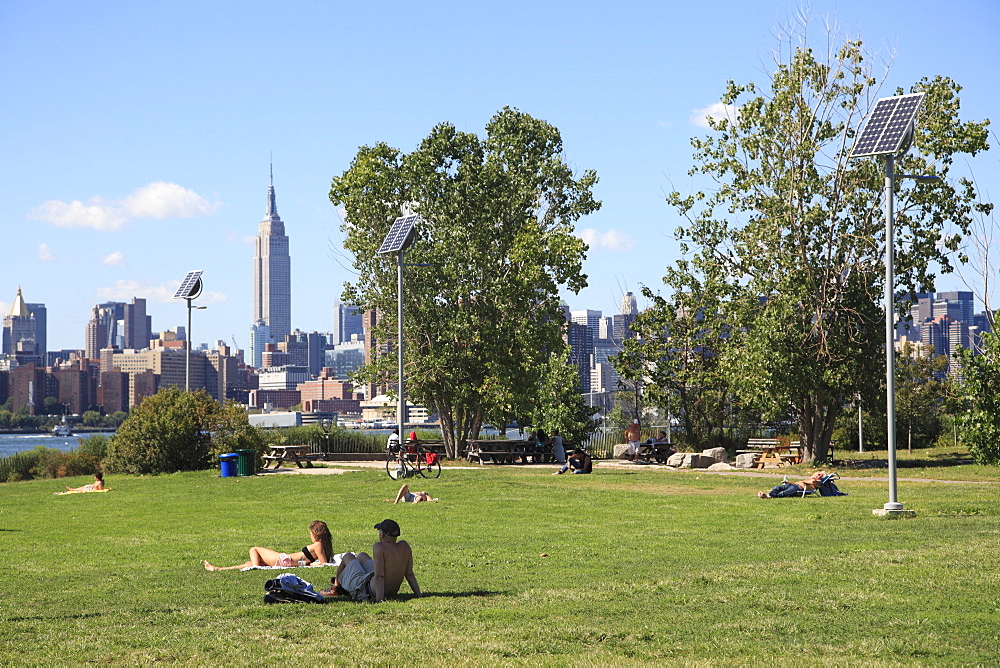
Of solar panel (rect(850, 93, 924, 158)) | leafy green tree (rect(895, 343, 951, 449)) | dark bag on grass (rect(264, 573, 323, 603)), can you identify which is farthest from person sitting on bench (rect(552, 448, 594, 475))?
dark bag on grass (rect(264, 573, 323, 603))

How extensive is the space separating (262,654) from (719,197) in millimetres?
29494

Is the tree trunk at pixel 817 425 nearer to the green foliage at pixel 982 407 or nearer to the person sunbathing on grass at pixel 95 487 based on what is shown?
the green foliage at pixel 982 407

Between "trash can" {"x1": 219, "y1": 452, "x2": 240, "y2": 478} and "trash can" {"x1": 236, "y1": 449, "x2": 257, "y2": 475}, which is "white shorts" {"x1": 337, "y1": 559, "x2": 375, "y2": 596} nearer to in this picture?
"trash can" {"x1": 219, "y1": 452, "x2": 240, "y2": 478}

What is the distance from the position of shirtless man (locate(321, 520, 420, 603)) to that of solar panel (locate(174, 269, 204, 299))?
35.9 m

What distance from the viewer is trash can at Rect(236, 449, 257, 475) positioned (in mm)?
32938

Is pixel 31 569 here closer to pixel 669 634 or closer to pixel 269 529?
pixel 269 529

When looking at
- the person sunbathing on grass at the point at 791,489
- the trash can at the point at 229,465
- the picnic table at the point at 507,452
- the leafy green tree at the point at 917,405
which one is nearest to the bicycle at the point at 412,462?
the trash can at the point at 229,465

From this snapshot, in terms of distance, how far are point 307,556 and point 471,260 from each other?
94.1ft

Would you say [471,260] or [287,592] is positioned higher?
[471,260]

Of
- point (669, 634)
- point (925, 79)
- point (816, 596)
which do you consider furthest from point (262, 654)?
point (925, 79)

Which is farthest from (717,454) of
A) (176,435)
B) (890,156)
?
(890,156)

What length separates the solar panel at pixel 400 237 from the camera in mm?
32469

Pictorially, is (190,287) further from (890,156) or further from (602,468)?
(890,156)

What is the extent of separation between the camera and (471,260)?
4144 cm
